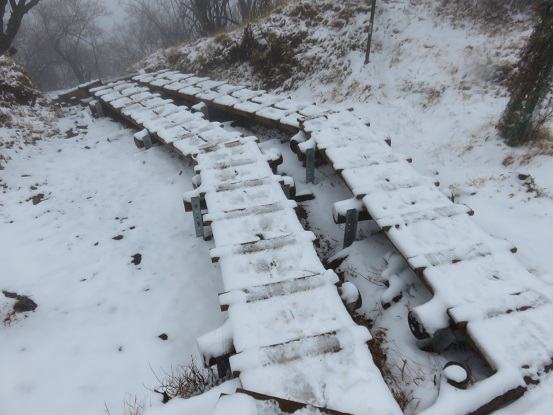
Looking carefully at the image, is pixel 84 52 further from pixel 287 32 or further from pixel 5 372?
pixel 5 372

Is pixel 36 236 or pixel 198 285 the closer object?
pixel 198 285

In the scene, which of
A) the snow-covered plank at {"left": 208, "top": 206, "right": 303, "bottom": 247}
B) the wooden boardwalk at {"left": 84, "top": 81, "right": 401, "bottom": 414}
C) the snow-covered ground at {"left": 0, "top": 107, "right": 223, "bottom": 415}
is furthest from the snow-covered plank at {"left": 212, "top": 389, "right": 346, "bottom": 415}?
the snow-covered plank at {"left": 208, "top": 206, "right": 303, "bottom": 247}

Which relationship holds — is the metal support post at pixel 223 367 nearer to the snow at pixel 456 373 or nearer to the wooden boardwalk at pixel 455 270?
the wooden boardwalk at pixel 455 270

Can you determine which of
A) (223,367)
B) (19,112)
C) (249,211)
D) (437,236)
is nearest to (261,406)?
(223,367)

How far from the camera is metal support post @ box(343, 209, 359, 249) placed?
435 centimetres

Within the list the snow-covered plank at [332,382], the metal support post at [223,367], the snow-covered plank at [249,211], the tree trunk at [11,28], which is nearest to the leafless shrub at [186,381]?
the metal support post at [223,367]

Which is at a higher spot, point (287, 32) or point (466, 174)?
point (287, 32)

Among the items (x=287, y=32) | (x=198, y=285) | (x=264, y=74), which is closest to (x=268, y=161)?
(x=198, y=285)

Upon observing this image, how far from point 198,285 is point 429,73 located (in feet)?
21.3

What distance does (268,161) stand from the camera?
18.2 feet

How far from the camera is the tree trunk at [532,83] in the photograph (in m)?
4.52

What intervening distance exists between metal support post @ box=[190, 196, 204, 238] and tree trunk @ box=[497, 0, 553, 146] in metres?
4.63

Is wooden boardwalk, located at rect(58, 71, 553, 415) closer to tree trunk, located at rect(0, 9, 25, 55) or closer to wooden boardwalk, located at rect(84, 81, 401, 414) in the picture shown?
wooden boardwalk, located at rect(84, 81, 401, 414)

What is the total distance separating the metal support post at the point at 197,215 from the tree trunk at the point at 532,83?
4626 mm
